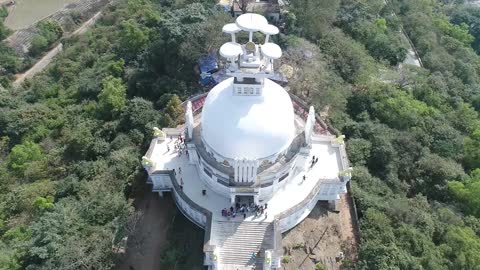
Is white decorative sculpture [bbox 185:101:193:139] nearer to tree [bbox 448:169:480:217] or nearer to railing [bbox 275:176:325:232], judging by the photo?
railing [bbox 275:176:325:232]

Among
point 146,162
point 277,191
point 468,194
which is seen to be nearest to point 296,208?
point 277,191

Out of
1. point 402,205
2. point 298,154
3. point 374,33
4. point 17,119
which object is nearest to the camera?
point 298,154

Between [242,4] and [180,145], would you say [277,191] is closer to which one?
[180,145]

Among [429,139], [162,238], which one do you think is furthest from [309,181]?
[429,139]

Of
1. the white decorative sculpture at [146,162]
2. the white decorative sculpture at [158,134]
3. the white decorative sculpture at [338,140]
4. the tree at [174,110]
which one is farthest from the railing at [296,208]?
the tree at [174,110]

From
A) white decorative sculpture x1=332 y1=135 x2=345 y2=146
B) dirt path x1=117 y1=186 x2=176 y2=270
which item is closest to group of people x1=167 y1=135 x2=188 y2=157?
dirt path x1=117 y1=186 x2=176 y2=270

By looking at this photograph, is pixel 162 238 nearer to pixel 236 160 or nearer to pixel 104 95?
pixel 236 160

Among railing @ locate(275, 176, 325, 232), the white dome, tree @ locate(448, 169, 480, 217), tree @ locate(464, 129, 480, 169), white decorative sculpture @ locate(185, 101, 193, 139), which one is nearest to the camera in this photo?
the white dome
